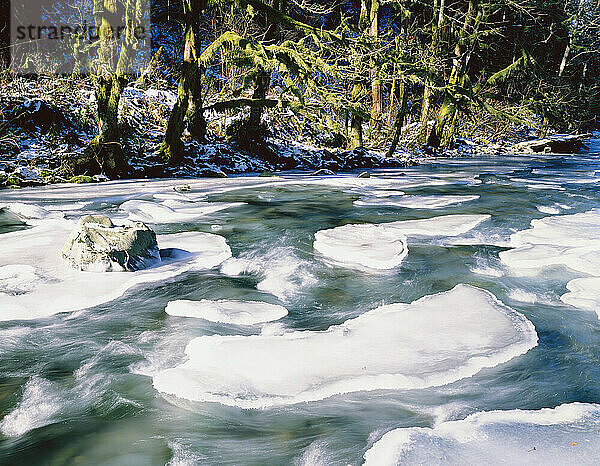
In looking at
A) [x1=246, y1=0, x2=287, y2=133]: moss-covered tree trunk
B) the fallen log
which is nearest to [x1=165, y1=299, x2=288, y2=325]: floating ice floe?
[x1=246, y1=0, x2=287, y2=133]: moss-covered tree trunk

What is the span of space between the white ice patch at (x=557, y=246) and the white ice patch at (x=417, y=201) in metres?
1.29

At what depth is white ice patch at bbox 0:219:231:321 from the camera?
2387mm

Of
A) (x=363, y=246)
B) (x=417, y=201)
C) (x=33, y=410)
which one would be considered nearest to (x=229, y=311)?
(x=33, y=410)

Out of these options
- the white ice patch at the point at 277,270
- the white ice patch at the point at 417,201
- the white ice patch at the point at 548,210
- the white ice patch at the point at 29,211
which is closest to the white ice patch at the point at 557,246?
the white ice patch at the point at 548,210

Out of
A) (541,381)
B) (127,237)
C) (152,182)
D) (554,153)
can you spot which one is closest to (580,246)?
(541,381)

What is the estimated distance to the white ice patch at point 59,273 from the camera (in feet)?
7.83

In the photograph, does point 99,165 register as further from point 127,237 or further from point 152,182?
point 127,237

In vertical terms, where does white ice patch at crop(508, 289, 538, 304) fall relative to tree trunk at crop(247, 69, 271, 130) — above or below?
below

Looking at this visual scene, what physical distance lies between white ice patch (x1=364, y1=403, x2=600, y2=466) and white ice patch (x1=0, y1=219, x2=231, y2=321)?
1.73 m

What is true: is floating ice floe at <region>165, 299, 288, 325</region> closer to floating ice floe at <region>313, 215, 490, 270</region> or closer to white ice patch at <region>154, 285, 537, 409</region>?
white ice patch at <region>154, 285, 537, 409</region>

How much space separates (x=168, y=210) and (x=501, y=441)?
4.12m

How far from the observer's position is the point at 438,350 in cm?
199

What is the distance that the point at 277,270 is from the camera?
3.14 m

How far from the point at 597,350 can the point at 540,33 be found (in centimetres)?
2342
